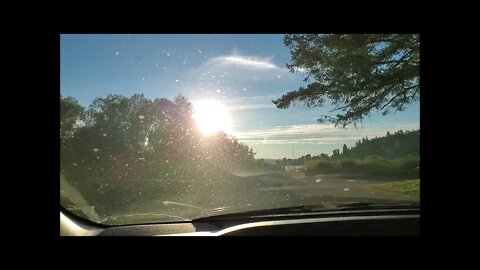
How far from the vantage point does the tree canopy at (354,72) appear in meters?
4.65

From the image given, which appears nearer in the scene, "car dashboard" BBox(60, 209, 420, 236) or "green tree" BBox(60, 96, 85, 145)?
"green tree" BBox(60, 96, 85, 145)

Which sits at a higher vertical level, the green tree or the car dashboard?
the green tree

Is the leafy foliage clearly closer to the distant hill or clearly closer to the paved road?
the paved road

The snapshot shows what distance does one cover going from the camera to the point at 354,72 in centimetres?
566

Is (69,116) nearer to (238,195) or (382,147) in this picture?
(238,195)

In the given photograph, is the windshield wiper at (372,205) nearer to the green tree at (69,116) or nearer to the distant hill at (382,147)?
the distant hill at (382,147)

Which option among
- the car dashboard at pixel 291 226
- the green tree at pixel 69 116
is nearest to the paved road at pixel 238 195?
the car dashboard at pixel 291 226

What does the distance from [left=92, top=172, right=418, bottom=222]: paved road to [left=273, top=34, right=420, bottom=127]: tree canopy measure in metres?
0.62

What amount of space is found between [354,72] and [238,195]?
2274 mm

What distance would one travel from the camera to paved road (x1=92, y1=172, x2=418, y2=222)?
13.9 feet

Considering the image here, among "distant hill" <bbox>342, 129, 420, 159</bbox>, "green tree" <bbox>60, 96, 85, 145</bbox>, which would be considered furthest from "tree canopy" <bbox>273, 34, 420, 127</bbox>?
"green tree" <bbox>60, 96, 85, 145</bbox>

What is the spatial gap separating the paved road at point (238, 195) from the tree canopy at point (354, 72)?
0.62 metres
